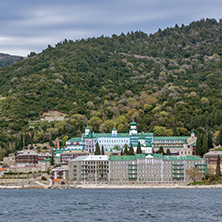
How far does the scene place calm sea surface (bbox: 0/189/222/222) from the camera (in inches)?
2955

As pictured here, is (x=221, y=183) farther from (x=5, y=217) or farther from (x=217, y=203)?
(x=5, y=217)

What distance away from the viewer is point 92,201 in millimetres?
98438

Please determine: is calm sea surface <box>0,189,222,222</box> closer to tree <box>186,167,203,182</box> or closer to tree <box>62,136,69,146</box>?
tree <box>186,167,203,182</box>

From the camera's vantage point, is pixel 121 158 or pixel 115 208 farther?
pixel 121 158

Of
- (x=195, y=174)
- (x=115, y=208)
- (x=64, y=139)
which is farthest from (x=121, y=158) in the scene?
(x=115, y=208)

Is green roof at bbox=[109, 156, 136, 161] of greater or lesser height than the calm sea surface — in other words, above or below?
above

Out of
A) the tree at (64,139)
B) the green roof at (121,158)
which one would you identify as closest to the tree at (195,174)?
the green roof at (121,158)

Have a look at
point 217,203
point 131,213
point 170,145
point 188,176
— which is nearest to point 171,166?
point 188,176

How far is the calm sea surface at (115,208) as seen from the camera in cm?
7506

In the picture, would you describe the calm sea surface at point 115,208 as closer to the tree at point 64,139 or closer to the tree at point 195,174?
the tree at point 195,174

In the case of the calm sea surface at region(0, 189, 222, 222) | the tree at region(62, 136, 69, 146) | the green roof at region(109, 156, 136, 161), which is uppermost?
the tree at region(62, 136, 69, 146)

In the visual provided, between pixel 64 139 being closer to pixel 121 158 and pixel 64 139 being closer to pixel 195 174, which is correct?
pixel 121 158

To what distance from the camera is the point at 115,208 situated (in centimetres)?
8562

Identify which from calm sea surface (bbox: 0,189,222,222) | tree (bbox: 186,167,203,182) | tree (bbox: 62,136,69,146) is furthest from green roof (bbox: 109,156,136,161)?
tree (bbox: 62,136,69,146)
